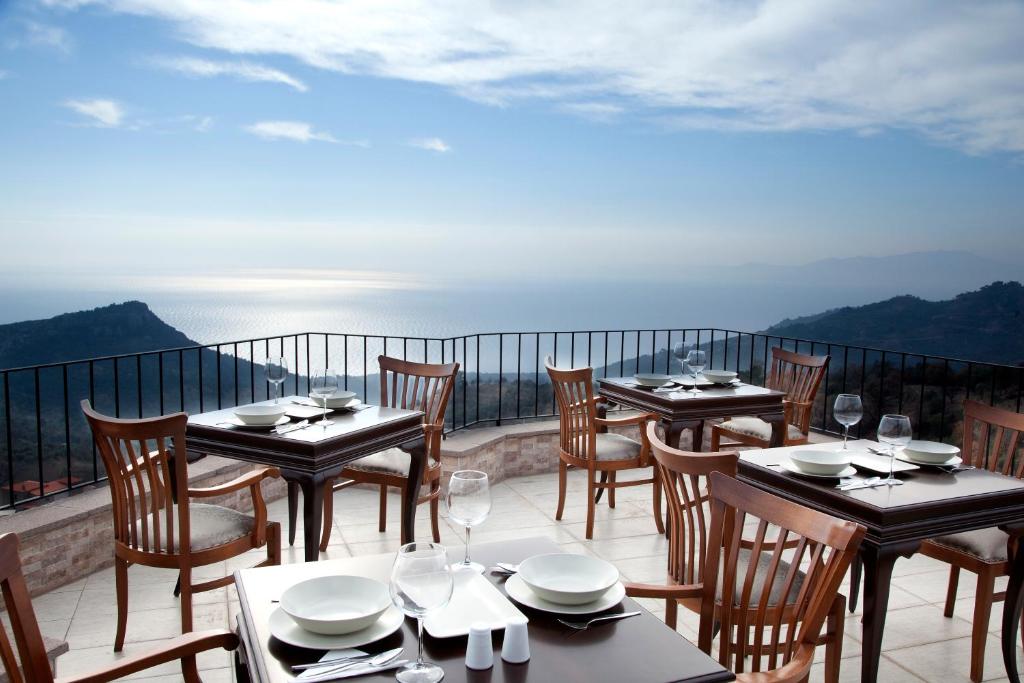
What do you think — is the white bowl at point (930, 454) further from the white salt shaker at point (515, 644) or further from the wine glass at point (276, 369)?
the wine glass at point (276, 369)

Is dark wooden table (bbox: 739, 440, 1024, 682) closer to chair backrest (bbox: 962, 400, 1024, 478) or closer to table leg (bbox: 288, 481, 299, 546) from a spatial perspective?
chair backrest (bbox: 962, 400, 1024, 478)

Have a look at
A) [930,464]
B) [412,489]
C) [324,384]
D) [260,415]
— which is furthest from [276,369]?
[930,464]

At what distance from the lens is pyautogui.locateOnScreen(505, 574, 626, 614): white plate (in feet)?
4.84

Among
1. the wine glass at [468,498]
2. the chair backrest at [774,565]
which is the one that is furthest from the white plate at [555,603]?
the chair backrest at [774,565]

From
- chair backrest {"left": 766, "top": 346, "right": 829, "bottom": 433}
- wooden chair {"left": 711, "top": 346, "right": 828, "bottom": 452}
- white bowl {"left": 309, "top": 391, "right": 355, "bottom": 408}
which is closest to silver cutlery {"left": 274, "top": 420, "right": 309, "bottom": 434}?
white bowl {"left": 309, "top": 391, "right": 355, "bottom": 408}

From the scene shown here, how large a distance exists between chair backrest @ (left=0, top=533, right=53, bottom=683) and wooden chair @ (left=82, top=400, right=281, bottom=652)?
1151mm

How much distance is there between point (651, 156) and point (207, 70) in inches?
235

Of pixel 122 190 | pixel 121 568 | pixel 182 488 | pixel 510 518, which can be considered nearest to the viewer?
pixel 182 488

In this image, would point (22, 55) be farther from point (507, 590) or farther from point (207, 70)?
point (507, 590)

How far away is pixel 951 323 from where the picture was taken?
1184cm

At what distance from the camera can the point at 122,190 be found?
10.1 m

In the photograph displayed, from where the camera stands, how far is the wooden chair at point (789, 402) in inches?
183

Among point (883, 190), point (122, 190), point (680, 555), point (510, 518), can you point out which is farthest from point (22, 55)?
point (883, 190)

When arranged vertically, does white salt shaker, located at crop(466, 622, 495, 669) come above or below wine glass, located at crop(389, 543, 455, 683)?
below
